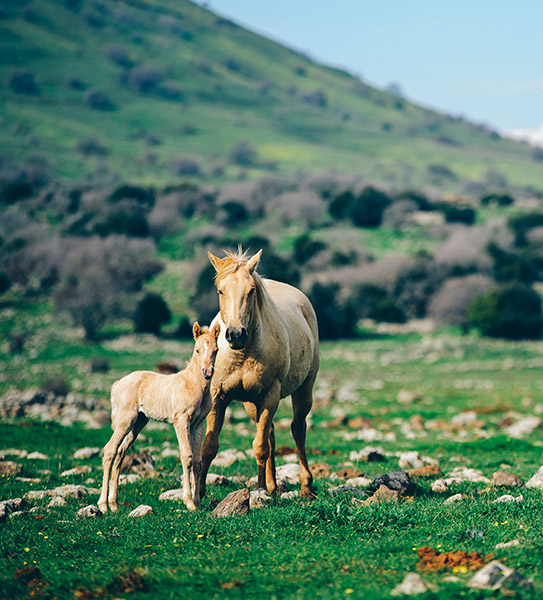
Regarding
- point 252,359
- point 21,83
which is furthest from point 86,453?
point 21,83

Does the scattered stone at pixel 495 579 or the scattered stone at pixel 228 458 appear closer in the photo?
the scattered stone at pixel 495 579

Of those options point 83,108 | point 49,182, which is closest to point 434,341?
point 49,182

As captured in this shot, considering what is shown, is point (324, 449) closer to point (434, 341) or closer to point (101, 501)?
point (101, 501)

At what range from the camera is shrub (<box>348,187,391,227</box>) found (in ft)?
296

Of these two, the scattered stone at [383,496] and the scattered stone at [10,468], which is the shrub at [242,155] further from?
the scattered stone at [383,496]

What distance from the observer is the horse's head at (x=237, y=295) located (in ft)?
31.5

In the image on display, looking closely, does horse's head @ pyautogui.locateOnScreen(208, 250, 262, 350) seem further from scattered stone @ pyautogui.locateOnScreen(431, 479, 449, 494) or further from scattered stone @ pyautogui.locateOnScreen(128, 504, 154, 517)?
scattered stone @ pyautogui.locateOnScreen(431, 479, 449, 494)

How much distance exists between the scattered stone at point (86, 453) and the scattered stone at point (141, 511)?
234 inches

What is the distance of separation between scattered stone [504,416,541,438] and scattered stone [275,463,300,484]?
894 centimetres

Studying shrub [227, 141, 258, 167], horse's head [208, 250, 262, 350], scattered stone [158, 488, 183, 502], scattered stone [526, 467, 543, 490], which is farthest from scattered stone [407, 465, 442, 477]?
shrub [227, 141, 258, 167]

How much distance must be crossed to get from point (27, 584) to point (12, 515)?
2996 millimetres

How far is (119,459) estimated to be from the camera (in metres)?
11.1

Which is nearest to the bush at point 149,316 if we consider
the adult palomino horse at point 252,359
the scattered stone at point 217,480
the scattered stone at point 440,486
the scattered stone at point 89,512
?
the scattered stone at point 217,480

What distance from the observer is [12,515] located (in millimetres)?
10117
